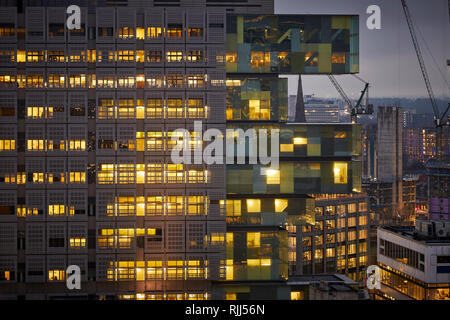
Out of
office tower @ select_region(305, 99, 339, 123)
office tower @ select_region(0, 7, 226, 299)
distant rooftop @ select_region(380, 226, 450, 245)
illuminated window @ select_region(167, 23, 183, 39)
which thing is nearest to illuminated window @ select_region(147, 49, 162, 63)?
office tower @ select_region(0, 7, 226, 299)

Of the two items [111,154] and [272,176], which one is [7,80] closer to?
[111,154]

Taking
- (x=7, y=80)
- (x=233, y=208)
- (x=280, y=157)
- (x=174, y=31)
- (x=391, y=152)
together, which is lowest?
(x=233, y=208)

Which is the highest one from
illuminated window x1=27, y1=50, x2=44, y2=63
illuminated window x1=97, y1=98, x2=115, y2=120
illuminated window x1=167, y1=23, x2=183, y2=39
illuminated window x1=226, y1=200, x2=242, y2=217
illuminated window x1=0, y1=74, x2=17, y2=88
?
illuminated window x1=167, y1=23, x2=183, y2=39

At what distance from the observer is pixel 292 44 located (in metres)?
22.4

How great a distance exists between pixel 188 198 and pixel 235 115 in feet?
14.2

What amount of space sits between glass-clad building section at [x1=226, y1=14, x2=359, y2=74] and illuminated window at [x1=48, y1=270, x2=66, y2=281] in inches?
452

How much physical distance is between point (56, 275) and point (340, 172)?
13.5m

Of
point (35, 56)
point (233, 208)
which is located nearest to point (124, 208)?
point (233, 208)

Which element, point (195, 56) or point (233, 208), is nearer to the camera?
point (195, 56)

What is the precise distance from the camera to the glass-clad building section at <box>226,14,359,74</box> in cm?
2214

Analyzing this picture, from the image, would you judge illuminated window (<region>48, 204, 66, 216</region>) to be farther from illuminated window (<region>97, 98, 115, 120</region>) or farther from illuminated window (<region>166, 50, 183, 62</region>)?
illuminated window (<region>166, 50, 183, 62</region>)

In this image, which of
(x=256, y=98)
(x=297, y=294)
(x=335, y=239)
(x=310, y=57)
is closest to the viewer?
(x=256, y=98)

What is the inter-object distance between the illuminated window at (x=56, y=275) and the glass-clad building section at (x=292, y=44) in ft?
37.7
